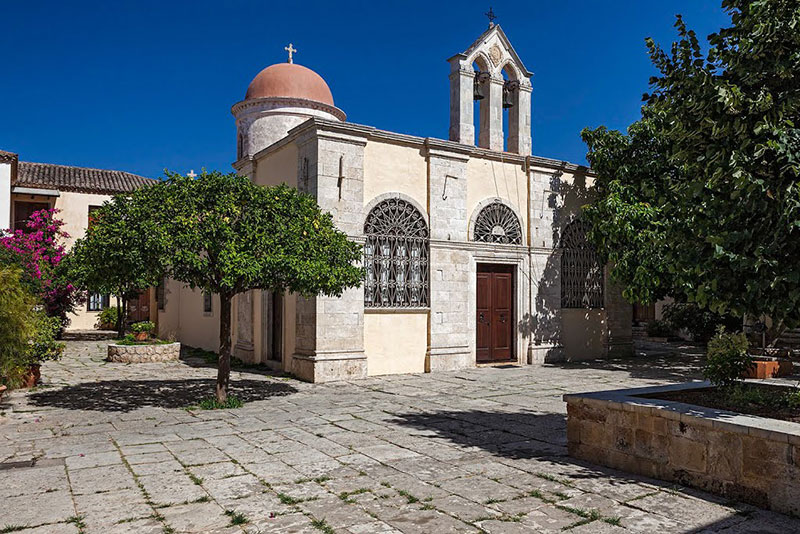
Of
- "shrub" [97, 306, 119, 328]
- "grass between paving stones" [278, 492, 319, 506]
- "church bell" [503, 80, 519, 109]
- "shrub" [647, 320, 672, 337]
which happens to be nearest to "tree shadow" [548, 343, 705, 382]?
"shrub" [647, 320, 672, 337]

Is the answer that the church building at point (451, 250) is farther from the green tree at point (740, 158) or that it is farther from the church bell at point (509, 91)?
the green tree at point (740, 158)

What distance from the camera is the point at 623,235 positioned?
12359mm

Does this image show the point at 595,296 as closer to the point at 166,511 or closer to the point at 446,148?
the point at 446,148

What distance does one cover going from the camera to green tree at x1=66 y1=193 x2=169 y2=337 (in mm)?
7488

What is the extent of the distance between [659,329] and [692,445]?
17594mm

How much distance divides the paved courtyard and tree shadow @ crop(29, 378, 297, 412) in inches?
2.3

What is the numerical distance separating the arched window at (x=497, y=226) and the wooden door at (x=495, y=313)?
1.91ft

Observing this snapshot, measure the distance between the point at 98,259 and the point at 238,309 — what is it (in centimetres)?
621

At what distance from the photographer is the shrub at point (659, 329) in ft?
68.6

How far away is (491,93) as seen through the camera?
1305 cm

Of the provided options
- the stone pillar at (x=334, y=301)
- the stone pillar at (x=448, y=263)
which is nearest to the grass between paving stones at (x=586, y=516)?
the stone pillar at (x=334, y=301)

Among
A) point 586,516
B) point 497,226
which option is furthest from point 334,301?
point 586,516

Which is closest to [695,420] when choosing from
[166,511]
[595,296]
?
[166,511]

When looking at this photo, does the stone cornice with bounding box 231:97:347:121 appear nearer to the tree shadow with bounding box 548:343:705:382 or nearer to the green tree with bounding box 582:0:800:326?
the tree shadow with bounding box 548:343:705:382
